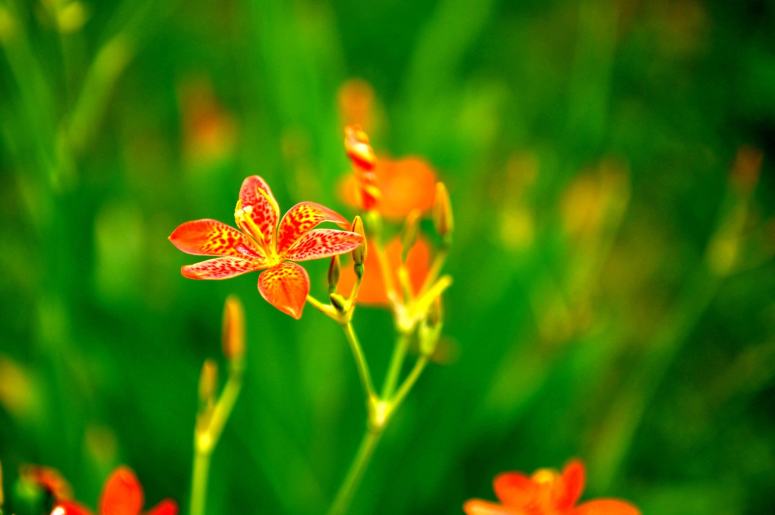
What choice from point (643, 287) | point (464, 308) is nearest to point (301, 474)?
point (464, 308)

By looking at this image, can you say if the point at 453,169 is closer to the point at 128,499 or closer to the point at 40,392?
the point at 40,392

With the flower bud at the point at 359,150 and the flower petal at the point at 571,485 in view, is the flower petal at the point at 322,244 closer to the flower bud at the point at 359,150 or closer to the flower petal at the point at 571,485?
the flower bud at the point at 359,150

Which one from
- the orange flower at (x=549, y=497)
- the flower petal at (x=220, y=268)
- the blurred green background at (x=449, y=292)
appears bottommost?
the blurred green background at (x=449, y=292)

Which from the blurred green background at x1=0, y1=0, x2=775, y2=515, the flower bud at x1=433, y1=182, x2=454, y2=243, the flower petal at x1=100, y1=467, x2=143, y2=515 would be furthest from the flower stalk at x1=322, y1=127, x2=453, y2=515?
the blurred green background at x1=0, y1=0, x2=775, y2=515

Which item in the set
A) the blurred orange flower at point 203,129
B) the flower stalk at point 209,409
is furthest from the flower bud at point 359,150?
the blurred orange flower at point 203,129

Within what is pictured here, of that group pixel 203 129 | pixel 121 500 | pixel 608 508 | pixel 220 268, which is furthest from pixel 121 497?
pixel 203 129

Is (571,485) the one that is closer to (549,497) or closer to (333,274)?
(549,497)

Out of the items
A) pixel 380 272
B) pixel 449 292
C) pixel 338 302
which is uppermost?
pixel 338 302
